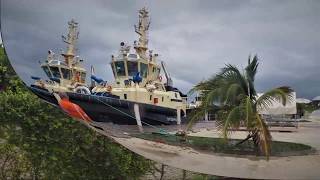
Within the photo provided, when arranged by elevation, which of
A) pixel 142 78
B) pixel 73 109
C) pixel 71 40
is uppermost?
pixel 71 40

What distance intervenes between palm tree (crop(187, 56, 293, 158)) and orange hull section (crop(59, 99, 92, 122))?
2.85 feet

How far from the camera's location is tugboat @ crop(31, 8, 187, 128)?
3.32 metres

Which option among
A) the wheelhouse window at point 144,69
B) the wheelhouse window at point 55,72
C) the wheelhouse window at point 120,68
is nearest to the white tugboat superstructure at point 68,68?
the wheelhouse window at point 55,72

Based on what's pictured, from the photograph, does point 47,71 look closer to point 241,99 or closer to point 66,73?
point 66,73

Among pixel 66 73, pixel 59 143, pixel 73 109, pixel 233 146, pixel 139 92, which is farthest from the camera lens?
pixel 59 143

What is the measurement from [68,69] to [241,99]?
3.95 ft

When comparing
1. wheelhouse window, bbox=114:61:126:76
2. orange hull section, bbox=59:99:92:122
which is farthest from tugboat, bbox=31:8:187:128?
orange hull section, bbox=59:99:92:122

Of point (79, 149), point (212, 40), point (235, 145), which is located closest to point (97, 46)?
point (212, 40)

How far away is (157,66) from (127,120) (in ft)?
1.58

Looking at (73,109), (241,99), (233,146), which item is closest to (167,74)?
(241,99)

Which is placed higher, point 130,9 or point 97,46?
point 130,9

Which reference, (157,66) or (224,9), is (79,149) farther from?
(224,9)

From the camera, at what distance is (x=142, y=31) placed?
11.1ft

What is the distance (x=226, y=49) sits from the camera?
3246 millimetres
